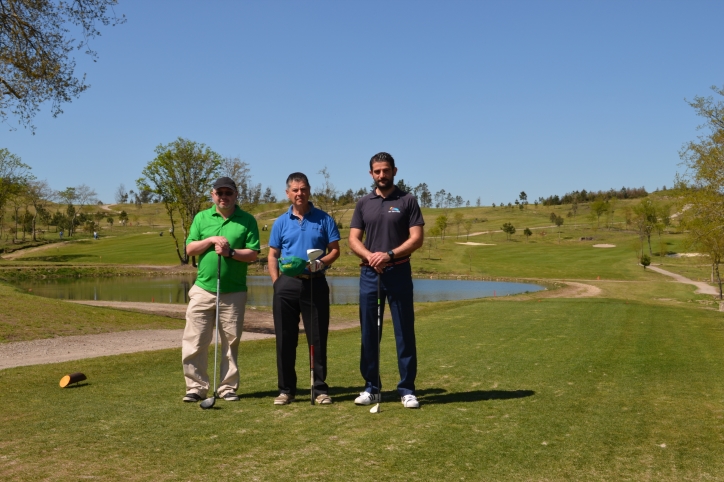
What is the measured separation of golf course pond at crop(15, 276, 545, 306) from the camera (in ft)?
129

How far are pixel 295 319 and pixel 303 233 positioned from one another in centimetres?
95

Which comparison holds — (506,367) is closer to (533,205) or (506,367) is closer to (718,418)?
(718,418)

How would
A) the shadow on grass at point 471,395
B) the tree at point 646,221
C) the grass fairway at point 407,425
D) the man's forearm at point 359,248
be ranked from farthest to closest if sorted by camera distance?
the tree at point 646,221
the shadow on grass at point 471,395
the man's forearm at point 359,248
the grass fairway at point 407,425

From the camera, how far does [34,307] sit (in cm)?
1873

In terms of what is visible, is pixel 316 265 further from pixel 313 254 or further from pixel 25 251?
pixel 25 251

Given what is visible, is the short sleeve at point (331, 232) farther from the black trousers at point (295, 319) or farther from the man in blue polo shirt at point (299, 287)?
the black trousers at point (295, 319)

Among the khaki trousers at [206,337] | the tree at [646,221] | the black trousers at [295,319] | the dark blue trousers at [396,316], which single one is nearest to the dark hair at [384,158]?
the dark blue trousers at [396,316]

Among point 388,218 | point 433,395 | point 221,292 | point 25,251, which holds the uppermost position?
point 388,218

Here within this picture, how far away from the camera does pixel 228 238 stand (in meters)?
7.28

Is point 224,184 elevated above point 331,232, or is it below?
above

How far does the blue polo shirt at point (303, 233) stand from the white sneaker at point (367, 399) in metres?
1.57

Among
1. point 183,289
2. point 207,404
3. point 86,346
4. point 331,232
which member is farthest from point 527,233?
point 207,404

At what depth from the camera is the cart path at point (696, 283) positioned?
44.9 metres

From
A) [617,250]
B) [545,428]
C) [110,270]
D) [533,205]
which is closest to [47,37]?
[545,428]
